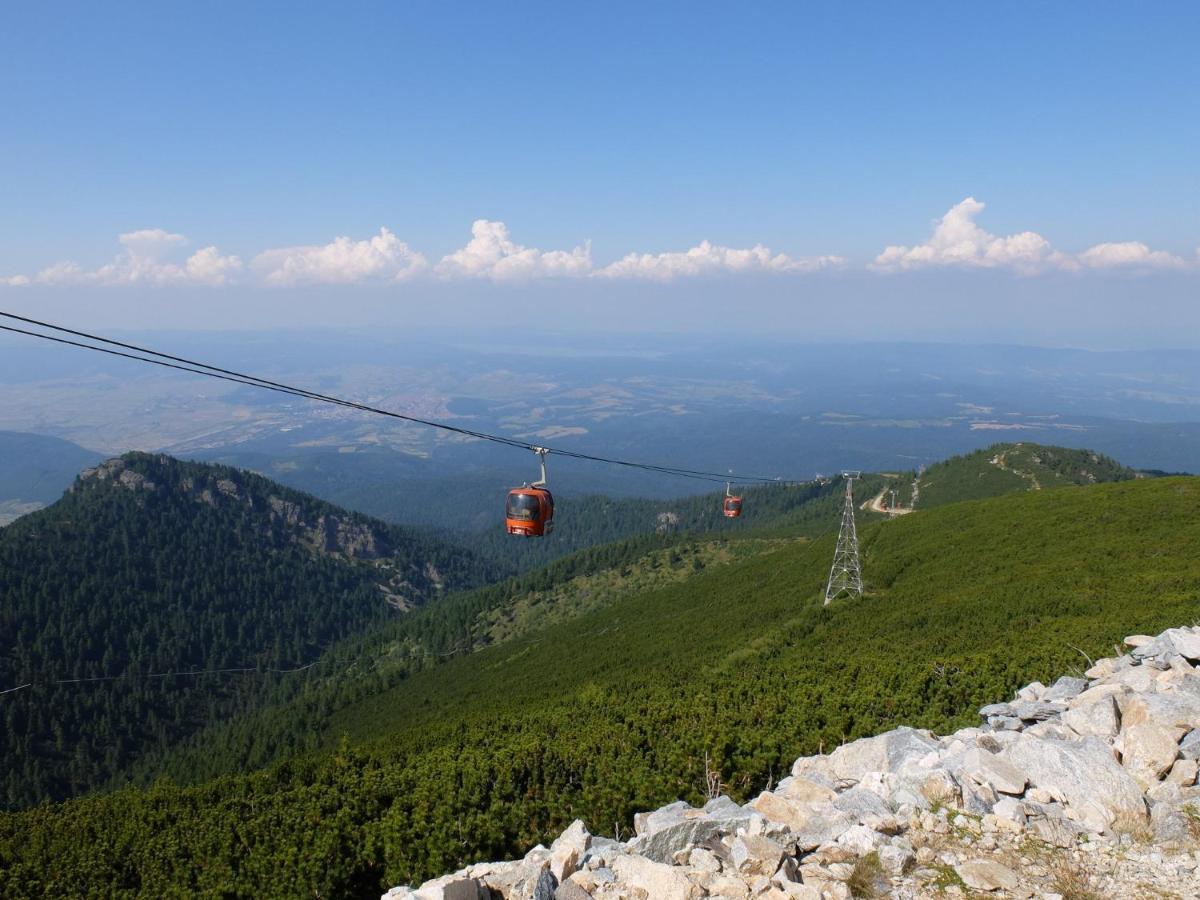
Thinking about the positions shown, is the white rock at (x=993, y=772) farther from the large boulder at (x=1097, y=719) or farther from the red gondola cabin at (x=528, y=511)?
the red gondola cabin at (x=528, y=511)

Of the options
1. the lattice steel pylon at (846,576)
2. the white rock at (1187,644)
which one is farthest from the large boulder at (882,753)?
the lattice steel pylon at (846,576)

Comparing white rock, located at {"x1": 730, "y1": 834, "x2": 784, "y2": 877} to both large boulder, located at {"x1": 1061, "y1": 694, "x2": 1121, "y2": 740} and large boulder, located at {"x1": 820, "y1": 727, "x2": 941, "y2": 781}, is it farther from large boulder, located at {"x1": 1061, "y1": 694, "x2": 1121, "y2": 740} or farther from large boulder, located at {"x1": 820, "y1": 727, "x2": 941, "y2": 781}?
large boulder, located at {"x1": 1061, "y1": 694, "x2": 1121, "y2": 740}

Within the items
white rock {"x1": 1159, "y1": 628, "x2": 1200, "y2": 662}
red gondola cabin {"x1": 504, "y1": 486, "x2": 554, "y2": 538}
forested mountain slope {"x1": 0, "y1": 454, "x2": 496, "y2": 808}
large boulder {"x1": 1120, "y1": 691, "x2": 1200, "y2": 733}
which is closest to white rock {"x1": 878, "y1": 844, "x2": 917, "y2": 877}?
large boulder {"x1": 1120, "y1": 691, "x2": 1200, "y2": 733}

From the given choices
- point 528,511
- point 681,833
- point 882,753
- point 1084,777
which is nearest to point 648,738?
point 528,511

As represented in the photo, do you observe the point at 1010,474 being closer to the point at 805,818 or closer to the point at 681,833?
the point at 805,818

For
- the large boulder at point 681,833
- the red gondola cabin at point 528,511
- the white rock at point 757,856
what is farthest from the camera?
the red gondola cabin at point 528,511

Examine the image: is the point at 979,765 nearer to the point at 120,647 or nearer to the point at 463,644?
the point at 463,644
